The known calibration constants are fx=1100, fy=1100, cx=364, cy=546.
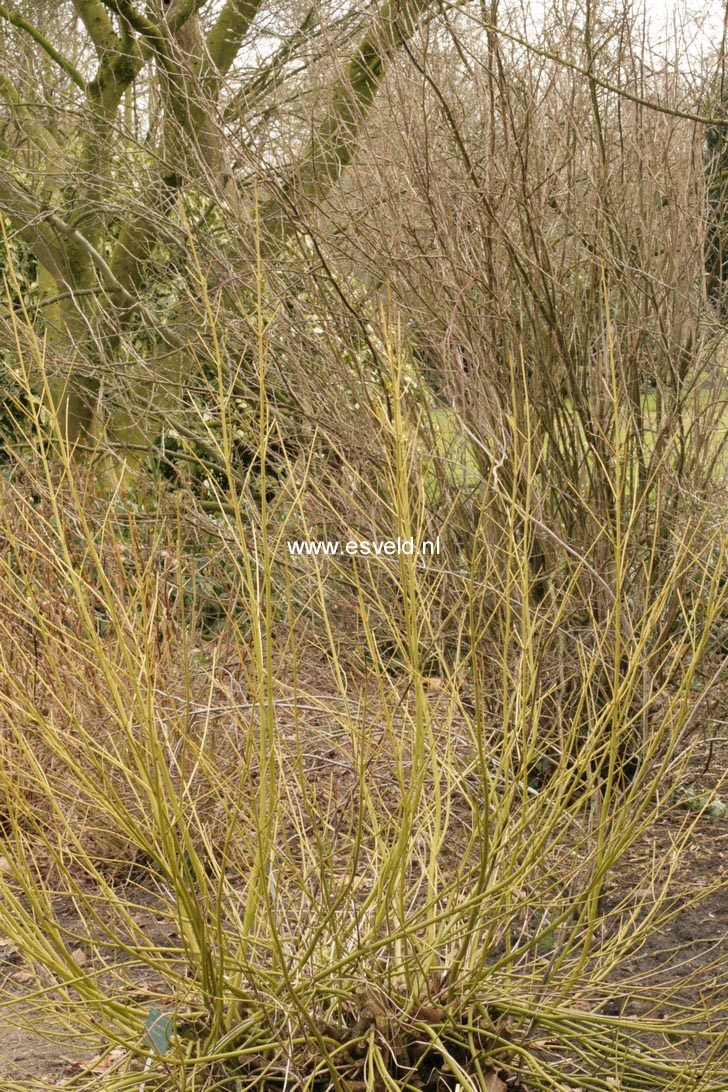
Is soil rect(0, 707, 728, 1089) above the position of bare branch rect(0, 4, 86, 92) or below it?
below

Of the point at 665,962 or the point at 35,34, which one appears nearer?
the point at 665,962

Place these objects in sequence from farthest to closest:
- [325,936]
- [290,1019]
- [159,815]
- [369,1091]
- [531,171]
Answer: [531,171] → [325,936] → [290,1019] → [369,1091] → [159,815]

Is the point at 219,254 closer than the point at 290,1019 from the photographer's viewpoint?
No

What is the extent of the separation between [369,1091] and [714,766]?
319 cm

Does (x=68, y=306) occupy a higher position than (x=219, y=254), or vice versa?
(x=219, y=254)

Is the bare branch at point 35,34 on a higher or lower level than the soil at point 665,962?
higher

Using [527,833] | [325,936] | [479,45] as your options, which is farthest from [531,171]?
[325,936]

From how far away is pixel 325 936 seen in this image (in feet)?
9.02

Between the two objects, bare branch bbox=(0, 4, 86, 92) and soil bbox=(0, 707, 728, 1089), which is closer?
soil bbox=(0, 707, 728, 1089)

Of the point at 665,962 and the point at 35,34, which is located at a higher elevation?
the point at 35,34

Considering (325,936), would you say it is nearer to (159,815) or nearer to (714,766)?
(159,815)

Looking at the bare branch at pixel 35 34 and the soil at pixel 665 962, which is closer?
the soil at pixel 665 962

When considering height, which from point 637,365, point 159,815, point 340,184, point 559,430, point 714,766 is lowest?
point 714,766

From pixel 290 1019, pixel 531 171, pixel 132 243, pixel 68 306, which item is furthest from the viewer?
pixel 68 306
